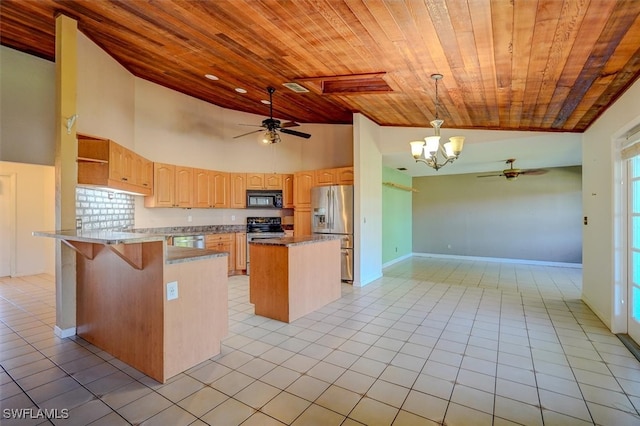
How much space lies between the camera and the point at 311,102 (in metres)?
5.24

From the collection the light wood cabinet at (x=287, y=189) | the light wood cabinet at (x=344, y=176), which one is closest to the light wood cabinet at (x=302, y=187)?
the light wood cabinet at (x=287, y=189)

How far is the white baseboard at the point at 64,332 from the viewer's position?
3.04m

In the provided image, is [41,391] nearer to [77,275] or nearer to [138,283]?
[138,283]

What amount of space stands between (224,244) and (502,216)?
714 centimetres

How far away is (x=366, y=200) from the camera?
5.55 m

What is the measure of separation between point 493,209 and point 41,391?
9113 millimetres

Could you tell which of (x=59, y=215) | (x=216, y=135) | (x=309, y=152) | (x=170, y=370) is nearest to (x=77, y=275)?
(x=59, y=215)

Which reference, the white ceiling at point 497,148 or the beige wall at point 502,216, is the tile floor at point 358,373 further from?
the beige wall at point 502,216

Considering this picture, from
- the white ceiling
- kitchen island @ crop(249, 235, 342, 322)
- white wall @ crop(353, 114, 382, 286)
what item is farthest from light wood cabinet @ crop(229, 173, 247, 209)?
the white ceiling

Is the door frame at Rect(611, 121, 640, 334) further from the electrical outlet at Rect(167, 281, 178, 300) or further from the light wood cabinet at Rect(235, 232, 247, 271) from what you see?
the light wood cabinet at Rect(235, 232, 247, 271)

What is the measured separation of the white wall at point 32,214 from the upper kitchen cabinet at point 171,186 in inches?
91.4

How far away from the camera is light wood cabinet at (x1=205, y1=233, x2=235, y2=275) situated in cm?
572

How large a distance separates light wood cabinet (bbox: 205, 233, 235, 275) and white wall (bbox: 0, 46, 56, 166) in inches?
102

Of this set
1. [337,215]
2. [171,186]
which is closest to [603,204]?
A: [337,215]
